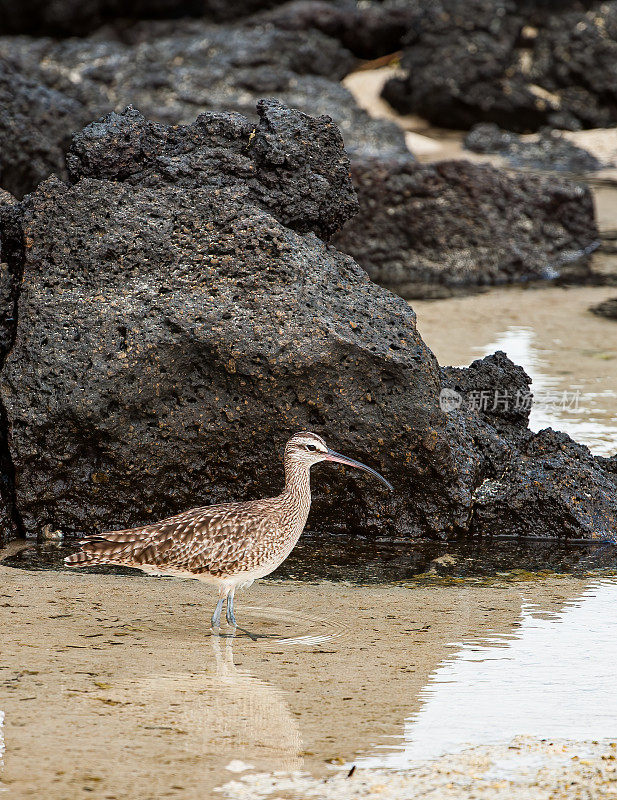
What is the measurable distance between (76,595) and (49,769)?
180 cm

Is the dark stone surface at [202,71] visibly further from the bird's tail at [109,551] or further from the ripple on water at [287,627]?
the ripple on water at [287,627]

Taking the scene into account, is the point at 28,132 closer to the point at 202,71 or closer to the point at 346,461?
the point at 346,461

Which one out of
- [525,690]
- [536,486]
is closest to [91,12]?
[536,486]

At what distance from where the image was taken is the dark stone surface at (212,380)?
5.94 metres

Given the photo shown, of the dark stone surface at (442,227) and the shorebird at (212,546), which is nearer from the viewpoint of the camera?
the shorebird at (212,546)

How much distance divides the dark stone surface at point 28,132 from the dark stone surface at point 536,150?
34.5 feet

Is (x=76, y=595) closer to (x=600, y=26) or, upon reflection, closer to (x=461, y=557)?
(x=461, y=557)

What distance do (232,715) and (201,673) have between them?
0.43 meters

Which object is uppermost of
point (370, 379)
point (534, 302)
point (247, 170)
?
point (247, 170)

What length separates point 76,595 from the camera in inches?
212

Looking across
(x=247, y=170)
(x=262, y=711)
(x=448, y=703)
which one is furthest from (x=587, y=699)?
(x=247, y=170)

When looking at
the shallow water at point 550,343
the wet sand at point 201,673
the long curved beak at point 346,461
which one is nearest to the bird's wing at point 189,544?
the wet sand at point 201,673

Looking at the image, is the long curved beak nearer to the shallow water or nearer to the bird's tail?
the bird's tail

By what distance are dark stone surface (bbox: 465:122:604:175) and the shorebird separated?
17.3m
